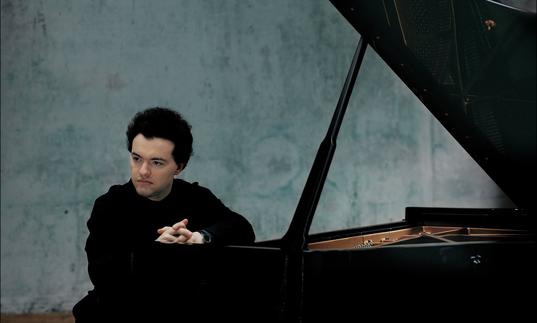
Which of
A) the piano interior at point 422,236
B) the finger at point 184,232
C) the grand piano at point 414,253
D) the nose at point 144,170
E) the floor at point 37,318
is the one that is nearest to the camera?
the grand piano at point 414,253

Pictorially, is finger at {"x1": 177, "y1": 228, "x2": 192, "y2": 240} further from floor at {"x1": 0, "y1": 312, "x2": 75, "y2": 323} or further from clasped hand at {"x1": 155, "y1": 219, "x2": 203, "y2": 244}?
floor at {"x1": 0, "y1": 312, "x2": 75, "y2": 323}

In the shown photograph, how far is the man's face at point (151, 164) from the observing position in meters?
2.14

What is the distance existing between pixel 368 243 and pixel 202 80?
79.2 inches

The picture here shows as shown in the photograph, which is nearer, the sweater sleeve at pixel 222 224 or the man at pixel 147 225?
the man at pixel 147 225

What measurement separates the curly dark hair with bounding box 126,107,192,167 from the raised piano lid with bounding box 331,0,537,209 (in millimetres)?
672

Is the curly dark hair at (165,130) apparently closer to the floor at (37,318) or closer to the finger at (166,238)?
the finger at (166,238)

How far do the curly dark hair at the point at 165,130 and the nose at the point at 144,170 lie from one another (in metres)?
0.10

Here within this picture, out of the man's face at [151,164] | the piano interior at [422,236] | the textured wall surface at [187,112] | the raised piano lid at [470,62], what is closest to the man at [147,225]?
the man's face at [151,164]

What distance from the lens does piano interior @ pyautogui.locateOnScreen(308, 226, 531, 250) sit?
269cm

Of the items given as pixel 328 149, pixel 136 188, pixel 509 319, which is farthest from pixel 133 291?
pixel 509 319

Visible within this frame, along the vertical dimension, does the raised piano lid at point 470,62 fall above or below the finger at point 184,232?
above

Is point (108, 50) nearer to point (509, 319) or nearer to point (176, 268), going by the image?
point (176, 268)

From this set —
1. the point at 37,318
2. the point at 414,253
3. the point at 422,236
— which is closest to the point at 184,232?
the point at 414,253

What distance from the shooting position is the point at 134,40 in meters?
4.28
